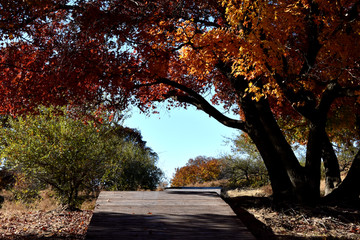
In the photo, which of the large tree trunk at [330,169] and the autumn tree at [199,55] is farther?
the large tree trunk at [330,169]

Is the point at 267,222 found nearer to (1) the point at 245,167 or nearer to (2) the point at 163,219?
(2) the point at 163,219

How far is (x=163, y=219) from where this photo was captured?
511 cm

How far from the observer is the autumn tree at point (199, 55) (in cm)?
842

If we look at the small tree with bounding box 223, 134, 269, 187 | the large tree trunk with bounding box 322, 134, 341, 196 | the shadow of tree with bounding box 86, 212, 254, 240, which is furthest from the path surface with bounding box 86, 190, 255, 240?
the small tree with bounding box 223, 134, 269, 187

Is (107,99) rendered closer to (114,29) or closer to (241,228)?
(114,29)

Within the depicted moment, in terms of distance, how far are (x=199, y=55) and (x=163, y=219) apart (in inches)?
235

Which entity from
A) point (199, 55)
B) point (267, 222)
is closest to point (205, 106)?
point (199, 55)

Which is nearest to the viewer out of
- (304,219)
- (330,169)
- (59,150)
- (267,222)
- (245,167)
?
(267,222)

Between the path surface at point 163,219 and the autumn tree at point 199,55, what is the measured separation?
3.58 metres

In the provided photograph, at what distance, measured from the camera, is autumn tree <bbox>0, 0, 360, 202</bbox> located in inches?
332

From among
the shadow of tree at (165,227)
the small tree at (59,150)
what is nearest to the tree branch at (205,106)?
the small tree at (59,150)

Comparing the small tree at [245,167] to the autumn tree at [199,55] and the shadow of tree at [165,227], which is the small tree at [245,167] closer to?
the autumn tree at [199,55]

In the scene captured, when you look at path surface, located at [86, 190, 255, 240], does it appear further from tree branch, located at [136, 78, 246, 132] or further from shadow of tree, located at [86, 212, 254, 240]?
tree branch, located at [136, 78, 246, 132]

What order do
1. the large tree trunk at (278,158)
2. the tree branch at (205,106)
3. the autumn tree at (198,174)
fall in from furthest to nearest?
the autumn tree at (198,174)
the tree branch at (205,106)
the large tree trunk at (278,158)
